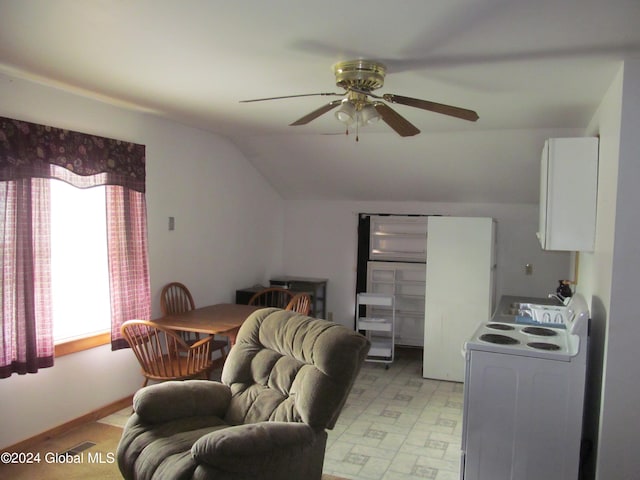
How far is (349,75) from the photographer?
263 centimetres

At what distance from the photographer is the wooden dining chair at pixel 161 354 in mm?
3470

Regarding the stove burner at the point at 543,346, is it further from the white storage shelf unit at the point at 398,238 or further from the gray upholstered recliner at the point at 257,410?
the white storage shelf unit at the point at 398,238

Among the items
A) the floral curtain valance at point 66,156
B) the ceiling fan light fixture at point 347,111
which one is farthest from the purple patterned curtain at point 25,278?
the ceiling fan light fixture at point 347,111

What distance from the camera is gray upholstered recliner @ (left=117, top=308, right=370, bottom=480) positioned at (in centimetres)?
217

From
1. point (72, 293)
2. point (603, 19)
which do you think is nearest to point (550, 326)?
point (603, 19)

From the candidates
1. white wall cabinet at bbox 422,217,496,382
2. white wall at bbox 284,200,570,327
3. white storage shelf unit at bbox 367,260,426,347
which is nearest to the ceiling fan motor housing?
white wall cabinet at bbox 422,217,496,382

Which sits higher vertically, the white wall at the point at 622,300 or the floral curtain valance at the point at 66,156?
the floral curtain valance at the point at 66,156

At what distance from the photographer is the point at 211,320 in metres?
4.02

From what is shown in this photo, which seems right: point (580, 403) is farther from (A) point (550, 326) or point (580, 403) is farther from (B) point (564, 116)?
(B) point (564, 116)

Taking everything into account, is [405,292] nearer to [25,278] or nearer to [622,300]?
[622,300]

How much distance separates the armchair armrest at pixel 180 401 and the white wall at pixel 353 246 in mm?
3435

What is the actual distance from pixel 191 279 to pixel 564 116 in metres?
3.34

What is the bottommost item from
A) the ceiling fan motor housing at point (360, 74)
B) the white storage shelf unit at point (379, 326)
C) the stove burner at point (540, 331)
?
the white storage shelf unit at point (379, 326)

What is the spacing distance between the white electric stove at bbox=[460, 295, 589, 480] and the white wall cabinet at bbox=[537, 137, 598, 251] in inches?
17.3
